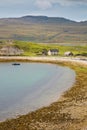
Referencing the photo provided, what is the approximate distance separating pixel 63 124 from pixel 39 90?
31.9 m

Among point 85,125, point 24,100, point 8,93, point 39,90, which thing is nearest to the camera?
point 85,125

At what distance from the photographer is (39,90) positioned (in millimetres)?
78375

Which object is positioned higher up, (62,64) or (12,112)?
(12,112)

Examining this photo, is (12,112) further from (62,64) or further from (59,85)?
(62,64)

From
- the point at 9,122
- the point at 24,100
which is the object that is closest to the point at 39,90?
the point at 24,100

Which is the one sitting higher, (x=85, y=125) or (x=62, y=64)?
(x=85, y=125)

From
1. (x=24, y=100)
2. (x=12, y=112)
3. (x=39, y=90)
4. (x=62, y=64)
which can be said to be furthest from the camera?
(x=62, y=64)

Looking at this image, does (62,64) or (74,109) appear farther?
(62,64)

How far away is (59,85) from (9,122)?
40.0 meters

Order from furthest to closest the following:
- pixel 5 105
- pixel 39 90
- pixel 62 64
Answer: pixel 62 64, pixel 39 90, pixel 5 105

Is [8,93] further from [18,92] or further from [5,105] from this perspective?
[5,105]

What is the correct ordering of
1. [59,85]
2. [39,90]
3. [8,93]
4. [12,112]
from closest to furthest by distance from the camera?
[12,112]
[8,93]
[39,90]
[59,85]

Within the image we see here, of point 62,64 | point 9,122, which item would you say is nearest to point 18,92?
point 9,122

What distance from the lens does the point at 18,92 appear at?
248 ft
